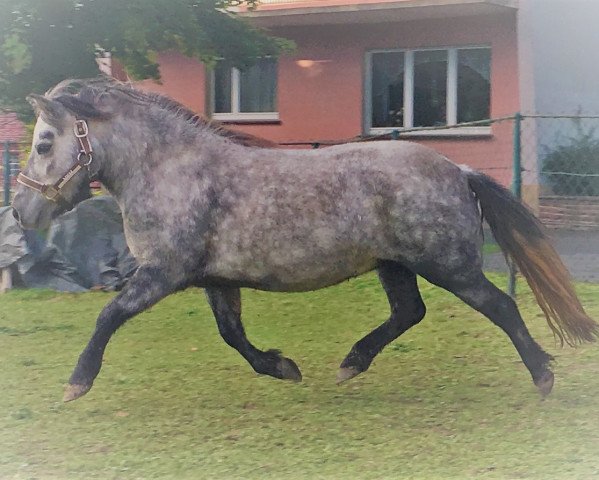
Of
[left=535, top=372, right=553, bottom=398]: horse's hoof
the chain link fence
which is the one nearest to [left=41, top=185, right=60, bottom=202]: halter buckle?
[left=535, top=372, right=553, bottom=398]: horse's hoof

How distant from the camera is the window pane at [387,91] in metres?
15.5

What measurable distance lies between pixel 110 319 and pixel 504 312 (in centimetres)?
210

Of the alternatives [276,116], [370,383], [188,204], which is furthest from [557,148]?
[188,204]

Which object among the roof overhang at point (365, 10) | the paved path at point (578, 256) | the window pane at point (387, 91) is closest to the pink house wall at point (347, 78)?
the roof overhang at point (365, 10)

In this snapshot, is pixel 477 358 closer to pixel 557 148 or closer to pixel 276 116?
pixel 557 148

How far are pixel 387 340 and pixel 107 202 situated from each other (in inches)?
212

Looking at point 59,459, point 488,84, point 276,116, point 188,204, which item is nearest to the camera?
point 59,459

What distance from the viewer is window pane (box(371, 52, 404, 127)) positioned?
1548cm

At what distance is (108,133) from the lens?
5.39m

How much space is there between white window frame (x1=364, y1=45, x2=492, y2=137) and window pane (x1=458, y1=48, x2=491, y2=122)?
0.30ft

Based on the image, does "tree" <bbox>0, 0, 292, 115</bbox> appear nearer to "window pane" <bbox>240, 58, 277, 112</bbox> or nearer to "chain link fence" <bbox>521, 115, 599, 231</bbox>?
"chain link fence" <bbox>521, 115, 599, 231</bbox>

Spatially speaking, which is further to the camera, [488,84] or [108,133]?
[488,84]

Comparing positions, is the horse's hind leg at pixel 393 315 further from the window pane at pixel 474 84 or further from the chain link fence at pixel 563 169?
the window pane at pixel 474 84

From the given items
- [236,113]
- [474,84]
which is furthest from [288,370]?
[236,113]
